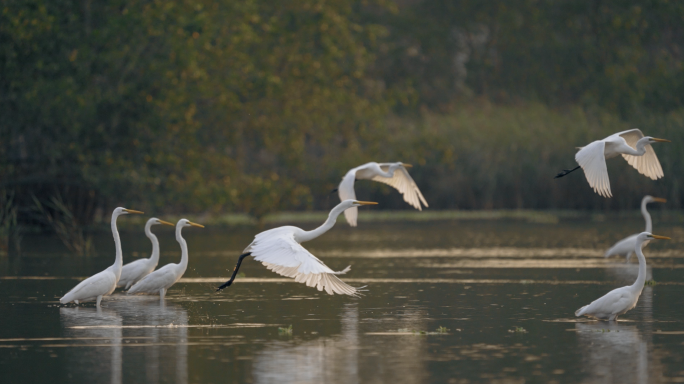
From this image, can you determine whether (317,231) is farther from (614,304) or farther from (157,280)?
(614,304)

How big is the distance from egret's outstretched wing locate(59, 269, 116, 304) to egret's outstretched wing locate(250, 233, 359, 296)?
2.31 m

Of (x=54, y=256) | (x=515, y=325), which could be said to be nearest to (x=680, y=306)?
(x=515, y=325)

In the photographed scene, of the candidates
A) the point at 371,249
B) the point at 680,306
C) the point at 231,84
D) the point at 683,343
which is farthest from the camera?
the point at 231,84

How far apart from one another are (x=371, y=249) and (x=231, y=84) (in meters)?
11.3

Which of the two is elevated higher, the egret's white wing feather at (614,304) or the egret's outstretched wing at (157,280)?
the egret's outstretched wing at (157,280)

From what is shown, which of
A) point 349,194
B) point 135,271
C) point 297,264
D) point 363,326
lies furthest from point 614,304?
point 135,271

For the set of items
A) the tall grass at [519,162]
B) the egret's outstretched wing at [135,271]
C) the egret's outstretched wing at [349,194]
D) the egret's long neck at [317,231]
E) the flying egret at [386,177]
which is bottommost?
the egret's outstretched wing at [135,271]

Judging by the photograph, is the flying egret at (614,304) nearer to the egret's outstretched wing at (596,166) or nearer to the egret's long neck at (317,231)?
the egret's outstretched wing at (596,166)

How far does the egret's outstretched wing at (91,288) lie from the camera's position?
40.7ft

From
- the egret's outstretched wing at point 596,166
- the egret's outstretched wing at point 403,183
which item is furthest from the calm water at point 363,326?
Result: the egret's outstretched wing at point 596,166

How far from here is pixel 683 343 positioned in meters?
9.60

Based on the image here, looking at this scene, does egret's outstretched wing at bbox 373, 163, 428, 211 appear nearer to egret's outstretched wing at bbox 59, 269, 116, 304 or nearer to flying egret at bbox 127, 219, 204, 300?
flying egret at bbox 127, 219, 204, 300

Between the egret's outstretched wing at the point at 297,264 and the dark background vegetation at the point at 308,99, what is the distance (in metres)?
9.44

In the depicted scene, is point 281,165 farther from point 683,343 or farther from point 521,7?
point 683,343
